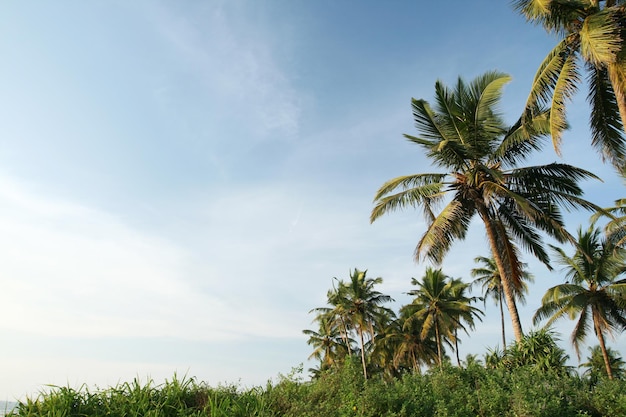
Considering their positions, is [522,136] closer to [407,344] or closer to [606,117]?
Result: [606,117]

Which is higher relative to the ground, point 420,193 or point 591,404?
point 420,193

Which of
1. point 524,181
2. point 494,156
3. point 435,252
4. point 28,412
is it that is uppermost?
point 494,156

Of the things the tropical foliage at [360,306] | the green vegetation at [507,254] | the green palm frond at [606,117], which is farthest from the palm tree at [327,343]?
the green palm frond at [606,117]

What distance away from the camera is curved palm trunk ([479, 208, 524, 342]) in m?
14.1

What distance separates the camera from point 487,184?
1483cm

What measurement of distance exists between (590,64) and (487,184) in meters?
4.50

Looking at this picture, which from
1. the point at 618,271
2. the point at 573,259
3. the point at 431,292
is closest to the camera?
the point at 618,271

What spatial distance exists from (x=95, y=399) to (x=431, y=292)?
29.9 metres

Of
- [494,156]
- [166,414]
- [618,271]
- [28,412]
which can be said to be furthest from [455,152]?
[618,271]

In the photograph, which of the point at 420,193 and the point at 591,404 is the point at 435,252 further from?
the point at 591,404

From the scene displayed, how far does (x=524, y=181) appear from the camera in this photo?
1510 cm

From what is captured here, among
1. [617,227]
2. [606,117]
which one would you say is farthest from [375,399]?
[617,227]

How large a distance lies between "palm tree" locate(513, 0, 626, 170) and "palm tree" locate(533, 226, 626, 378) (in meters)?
13.0

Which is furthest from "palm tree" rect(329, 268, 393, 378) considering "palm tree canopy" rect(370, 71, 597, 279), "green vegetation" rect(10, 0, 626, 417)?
"palm tree canopy" rect(370, 71, 597, 279)
